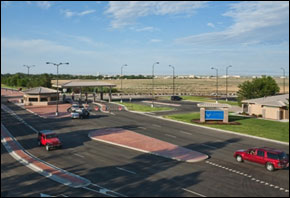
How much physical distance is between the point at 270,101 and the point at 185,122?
1530cm

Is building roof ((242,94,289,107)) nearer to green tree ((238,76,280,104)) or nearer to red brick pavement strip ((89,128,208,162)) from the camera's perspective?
green tree ((238,76,280,104))

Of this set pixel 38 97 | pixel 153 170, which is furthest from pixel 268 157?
pixel 38 97

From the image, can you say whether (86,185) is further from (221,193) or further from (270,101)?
(270,101)

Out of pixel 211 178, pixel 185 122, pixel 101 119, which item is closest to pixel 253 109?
pixel 185 122

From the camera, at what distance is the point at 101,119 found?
157 feet

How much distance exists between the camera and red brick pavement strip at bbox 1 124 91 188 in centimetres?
1938

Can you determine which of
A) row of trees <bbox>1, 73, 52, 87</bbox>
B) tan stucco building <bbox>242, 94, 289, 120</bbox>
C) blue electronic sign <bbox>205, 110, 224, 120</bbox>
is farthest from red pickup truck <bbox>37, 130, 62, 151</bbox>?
row of trees <bbox>1, 73, 52, 87</bbox>

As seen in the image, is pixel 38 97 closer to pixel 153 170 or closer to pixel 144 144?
pixel 144 144

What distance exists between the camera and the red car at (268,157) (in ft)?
70.6

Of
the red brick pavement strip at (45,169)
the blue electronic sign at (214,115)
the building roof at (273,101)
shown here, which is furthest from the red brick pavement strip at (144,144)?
the building roof at (273,101)

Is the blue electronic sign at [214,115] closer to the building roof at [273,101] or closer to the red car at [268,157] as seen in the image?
the building roof at [273,101]

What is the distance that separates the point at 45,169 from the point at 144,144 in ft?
36.8

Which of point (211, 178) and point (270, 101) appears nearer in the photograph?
point (211, 178)

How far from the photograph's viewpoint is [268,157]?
72.9 feet
